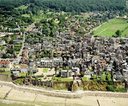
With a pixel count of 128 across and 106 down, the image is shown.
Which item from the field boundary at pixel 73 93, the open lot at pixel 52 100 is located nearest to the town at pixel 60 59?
the field boundary at pixel 73 93

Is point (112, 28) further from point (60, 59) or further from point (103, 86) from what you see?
point (103, 86)

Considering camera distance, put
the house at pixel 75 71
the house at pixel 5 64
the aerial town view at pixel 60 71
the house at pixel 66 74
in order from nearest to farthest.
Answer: the aerial town view at pixel 60 71
the house at pixel 66 74
the house at pixel 75 71
the house at pixel 5 64

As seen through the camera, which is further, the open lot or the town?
the town

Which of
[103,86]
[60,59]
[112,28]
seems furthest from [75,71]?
[112,28]

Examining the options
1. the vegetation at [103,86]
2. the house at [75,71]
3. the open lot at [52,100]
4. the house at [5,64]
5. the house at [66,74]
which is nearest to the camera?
the open lot at [52,100]

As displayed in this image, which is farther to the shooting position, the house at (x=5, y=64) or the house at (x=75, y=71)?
the house at (x=5, y=64)

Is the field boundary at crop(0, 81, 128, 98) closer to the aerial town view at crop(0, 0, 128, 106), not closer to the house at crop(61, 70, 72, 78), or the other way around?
the aerial town view at crop(0, 0, 128, 106)

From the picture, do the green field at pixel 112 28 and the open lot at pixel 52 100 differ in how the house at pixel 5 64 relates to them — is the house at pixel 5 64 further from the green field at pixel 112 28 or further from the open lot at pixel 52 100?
the green field at pixel 112 28

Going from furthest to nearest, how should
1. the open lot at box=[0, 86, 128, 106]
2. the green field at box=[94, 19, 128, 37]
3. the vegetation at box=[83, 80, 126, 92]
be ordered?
the green field at box=[94, 19, 128, 37], the vegetation at box=[83, 80, 126, 92], the open lot at box=[0, 86, 128, 106]

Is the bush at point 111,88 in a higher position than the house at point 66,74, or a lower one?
lower

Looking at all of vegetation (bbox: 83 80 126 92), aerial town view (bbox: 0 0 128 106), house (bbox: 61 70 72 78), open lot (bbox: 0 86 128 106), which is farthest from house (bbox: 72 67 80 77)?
open lot (bbox: 0 86 128 106)
